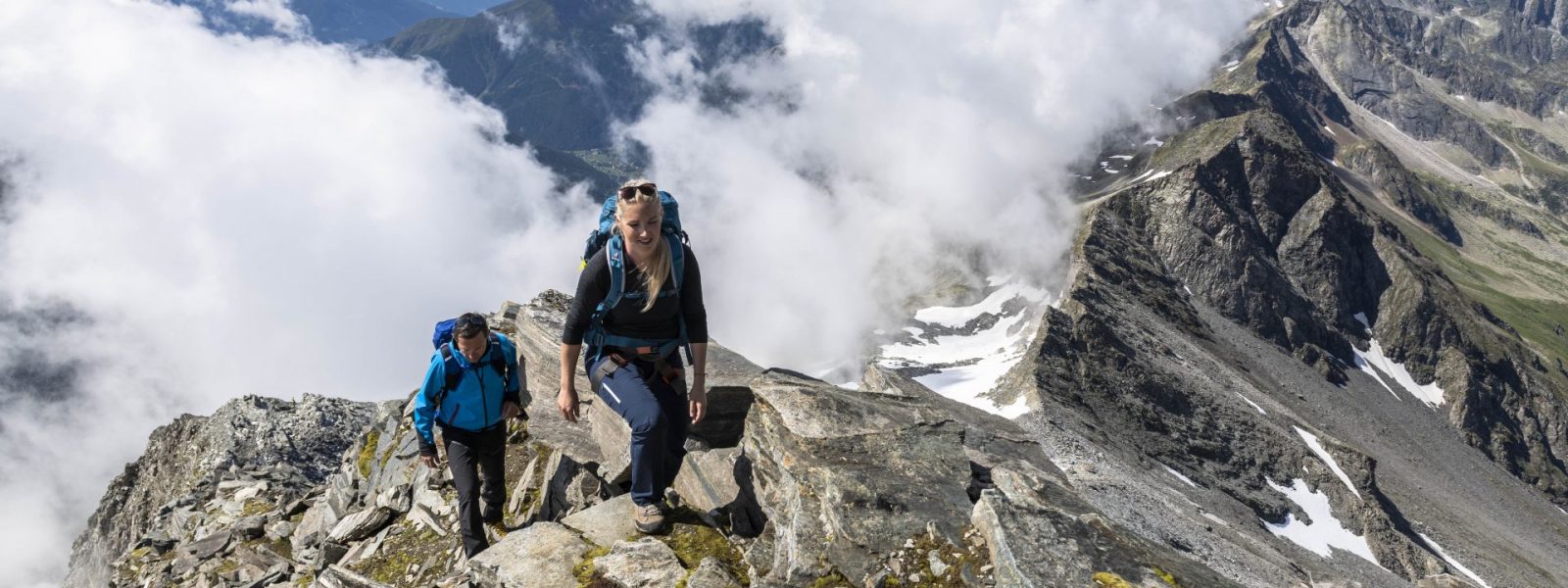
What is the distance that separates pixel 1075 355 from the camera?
4641 inches

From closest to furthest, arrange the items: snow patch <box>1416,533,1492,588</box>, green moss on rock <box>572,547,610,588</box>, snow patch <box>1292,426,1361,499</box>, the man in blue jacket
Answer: green moss on rock <box>572,547,610,588</box>
the man in blue jacket
snow patch <box>1416,533,1492,588</box>
snow patch <box>1292,426,1361,499</box>

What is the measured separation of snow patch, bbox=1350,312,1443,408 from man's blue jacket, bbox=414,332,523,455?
214803 mm

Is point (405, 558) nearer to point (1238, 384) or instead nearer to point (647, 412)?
point (647, 412)

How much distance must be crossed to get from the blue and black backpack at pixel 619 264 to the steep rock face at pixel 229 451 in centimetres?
2510

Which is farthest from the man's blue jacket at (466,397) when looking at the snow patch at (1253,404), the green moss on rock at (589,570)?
the snow patch at (1253,404)

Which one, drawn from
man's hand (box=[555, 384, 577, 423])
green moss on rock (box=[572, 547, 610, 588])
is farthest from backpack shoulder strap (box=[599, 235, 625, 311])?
green moss on rock (box=[572, 547, 610, 588])

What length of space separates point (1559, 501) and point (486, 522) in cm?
23014

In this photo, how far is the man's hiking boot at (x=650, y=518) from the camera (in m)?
11.6

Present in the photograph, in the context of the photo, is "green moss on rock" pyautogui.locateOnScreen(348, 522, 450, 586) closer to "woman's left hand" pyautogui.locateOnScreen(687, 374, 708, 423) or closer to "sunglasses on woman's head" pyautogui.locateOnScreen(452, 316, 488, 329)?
"sunglasses on woman's head" pyautogui.locateOnScreen(452, 316, 488, 329)

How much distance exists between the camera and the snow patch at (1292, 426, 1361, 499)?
110 metres

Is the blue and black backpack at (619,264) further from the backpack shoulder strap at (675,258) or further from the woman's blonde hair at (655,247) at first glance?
the woman's blonde hair at (655,247)

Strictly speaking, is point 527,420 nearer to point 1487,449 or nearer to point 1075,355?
point 1075,355

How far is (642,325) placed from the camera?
1113 centimetres

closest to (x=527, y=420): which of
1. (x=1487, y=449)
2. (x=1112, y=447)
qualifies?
(x=1112, y=447)
